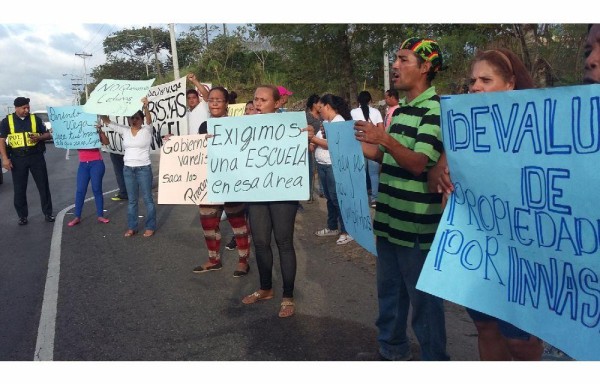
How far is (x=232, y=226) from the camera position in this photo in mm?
5012

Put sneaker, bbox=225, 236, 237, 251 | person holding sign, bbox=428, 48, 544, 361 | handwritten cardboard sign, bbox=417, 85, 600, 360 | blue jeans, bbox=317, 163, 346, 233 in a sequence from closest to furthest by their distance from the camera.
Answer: handwritten cardboard sign, bbox=417, 85, 600, 360, person holding sign, bbox=428, 48, 544, 361, sneaker, bbox=225, 236, 237, 251, blue jeans, bbox=317, 163, 346, 233

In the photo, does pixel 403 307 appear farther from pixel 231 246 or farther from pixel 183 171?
pixel 231 246

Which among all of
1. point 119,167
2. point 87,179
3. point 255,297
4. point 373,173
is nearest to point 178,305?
point 255,297

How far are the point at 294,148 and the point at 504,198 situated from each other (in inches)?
79.3

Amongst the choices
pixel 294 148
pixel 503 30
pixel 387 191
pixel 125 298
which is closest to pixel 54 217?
pixel 125 298

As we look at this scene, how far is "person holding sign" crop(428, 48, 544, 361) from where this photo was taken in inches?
90.0

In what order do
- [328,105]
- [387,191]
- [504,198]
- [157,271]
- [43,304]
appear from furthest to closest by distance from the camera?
[328,105] → [157,271] → [43,304] → [387,191] → [504,198]

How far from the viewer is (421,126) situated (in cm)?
259

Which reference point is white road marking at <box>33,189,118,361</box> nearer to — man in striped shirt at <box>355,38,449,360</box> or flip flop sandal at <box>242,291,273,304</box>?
flip flop sandal at <box>242,291,273,304</box>

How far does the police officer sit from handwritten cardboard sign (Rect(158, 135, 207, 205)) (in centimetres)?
362

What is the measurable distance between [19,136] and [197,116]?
3.91 metres

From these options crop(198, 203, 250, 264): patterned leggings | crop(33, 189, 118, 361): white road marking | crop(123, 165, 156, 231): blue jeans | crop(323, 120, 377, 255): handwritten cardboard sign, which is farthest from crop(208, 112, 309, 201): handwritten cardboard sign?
crop(123, 165, 156, 231): blue jeans

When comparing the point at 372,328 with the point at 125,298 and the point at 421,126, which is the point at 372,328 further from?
the point at 125,298

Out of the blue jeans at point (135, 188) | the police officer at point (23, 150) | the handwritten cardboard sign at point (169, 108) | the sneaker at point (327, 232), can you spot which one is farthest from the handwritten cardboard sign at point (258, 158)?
the police officer at point (23, 150)
